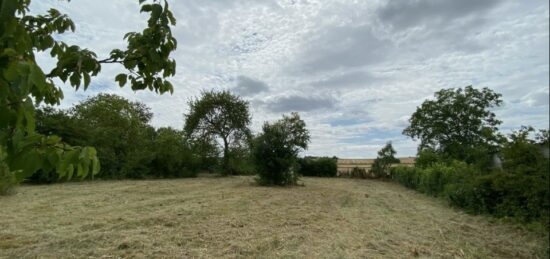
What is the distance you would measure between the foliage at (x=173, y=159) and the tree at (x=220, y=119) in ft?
3.81

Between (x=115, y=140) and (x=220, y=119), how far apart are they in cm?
653

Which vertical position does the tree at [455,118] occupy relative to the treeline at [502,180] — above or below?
above

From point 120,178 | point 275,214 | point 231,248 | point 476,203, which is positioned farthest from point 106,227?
point 120,178

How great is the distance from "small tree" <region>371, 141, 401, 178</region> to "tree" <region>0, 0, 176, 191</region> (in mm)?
25600

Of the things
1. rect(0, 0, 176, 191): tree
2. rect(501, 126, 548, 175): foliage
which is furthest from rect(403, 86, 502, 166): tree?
rect(0, 0, 176, 191): tree

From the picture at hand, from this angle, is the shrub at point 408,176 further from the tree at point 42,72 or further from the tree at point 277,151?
the tree at point 42,72

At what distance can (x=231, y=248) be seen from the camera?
4301 mm

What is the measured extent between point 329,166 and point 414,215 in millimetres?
20776

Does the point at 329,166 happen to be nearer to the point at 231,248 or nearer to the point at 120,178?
the point at 120,178

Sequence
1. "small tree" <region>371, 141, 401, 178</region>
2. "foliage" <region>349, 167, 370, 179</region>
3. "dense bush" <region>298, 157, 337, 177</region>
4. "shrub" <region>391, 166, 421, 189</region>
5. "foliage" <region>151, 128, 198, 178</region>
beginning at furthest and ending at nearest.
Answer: "dense bush" <region>298, 157, 337, 177</region> → "foliage" <region>349, 167, 370, 179</region> → "small tree" <region>371, 141, 401, 178</region> → "foliage" <region>151, 128, 198, 178</region> → "shrub" <region>391, 166, 421, 189</region>

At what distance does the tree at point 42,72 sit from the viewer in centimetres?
98

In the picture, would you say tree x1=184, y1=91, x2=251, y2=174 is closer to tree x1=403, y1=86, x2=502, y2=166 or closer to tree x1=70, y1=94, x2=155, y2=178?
tree x1=70, y1=94, x2=155, y2=178

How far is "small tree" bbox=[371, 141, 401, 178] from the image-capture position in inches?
1020

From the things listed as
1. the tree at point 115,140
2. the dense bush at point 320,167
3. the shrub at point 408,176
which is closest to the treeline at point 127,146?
the tree at point 115,140
